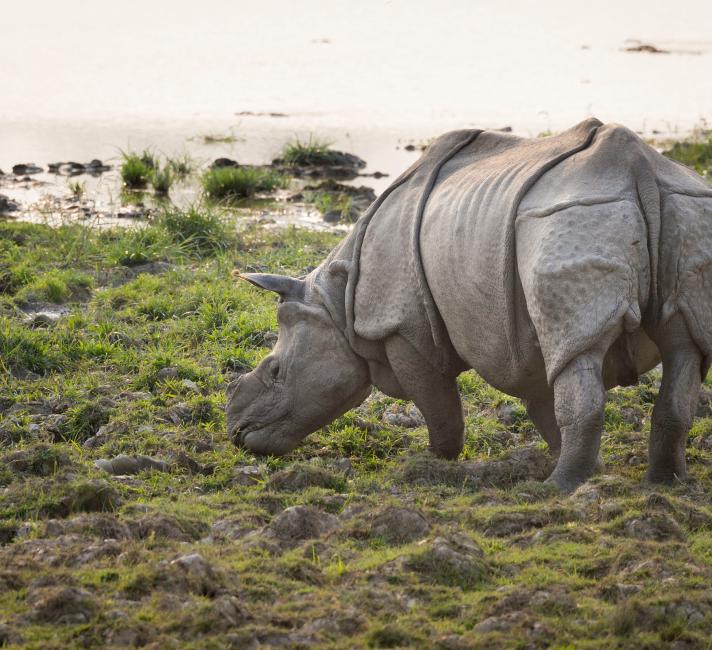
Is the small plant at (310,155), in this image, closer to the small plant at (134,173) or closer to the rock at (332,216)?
the small plant at (134,173)

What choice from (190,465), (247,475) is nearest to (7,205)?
(190,465)

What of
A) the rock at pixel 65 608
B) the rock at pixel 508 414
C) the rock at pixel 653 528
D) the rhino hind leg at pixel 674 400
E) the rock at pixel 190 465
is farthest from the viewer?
the rock at pixel 508 414

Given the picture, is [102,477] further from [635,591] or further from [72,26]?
[72,26]

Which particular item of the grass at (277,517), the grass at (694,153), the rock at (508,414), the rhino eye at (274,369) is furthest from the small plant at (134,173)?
the rhino eye at (274,369)

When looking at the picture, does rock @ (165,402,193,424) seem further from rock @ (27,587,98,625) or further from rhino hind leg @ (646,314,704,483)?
rock @ (27,587,98,625)

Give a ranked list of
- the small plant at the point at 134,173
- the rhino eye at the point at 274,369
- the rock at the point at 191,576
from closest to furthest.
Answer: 1. the rock at the point at 191,576
2. the rhino eye at the point at 274,369
3. the small plant at the point at 134,173

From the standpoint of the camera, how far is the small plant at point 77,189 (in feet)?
44.9

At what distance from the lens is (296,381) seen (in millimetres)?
7457

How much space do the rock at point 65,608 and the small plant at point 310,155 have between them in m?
10.9

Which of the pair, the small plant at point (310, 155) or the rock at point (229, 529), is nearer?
the rock at point (229, 529)

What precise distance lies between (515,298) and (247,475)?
60.2 inches

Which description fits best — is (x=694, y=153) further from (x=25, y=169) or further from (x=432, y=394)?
(x=432, y=394)

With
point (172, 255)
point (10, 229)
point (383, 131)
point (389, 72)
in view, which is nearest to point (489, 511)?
point (172, 255)

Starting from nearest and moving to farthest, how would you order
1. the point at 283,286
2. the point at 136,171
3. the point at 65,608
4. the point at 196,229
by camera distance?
the point at 65,608, the point at 283,286, the point at 196,229, the point at 136,171
